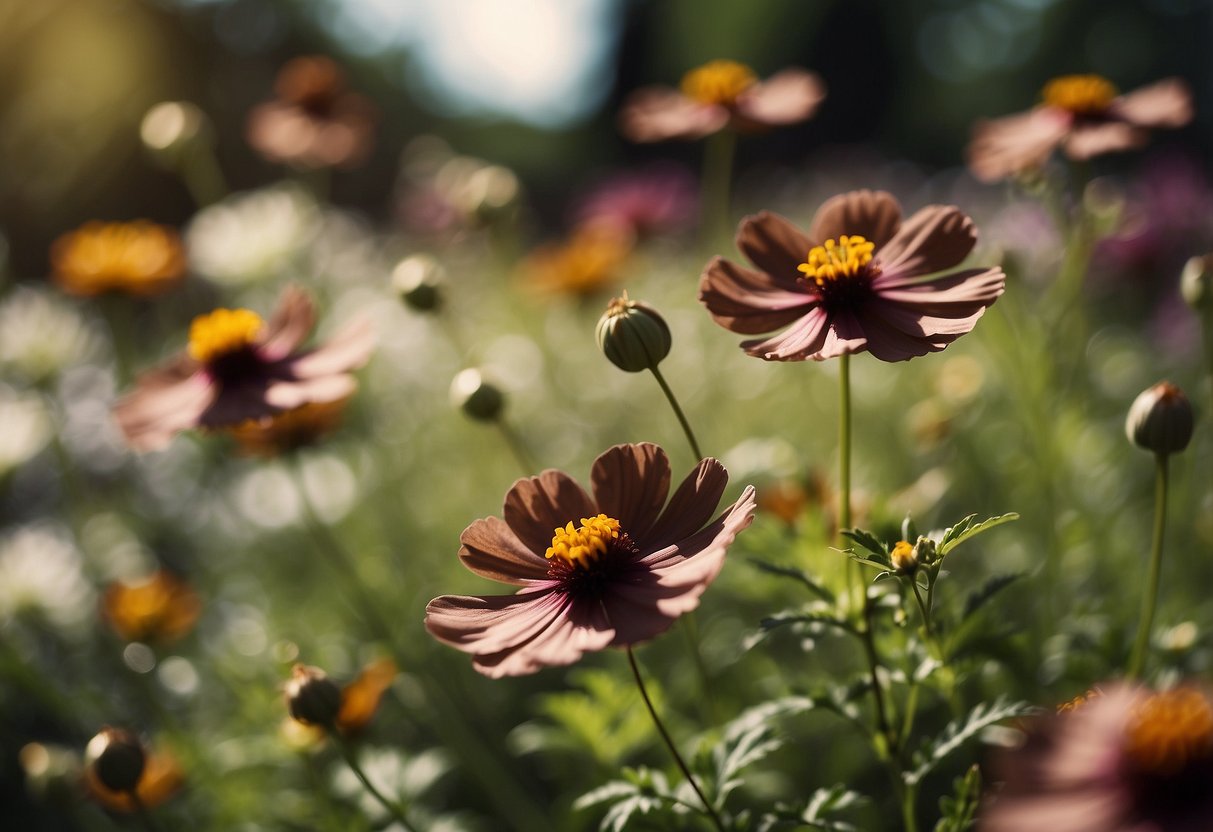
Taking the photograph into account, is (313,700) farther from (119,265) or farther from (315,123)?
(315,123)

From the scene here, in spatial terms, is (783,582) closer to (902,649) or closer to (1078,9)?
(902,649)

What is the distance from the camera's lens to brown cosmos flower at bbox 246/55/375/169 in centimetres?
230

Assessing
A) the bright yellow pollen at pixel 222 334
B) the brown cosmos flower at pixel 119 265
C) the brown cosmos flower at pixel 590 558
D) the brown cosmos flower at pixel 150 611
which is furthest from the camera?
the brown cosmos flower at pixel 119 265

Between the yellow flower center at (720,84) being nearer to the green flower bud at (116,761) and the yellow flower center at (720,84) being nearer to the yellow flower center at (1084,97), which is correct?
the yellow flower center at (1084,97)

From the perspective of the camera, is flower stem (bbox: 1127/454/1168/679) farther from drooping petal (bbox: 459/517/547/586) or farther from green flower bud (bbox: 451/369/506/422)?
green flower bud (bbox: 451/369/506/422)

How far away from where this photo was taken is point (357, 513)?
252 cm

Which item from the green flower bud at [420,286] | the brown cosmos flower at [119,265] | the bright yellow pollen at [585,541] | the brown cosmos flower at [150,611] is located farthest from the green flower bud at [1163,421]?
the brown cosmos flower at [119,265]

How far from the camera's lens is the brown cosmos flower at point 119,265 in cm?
194

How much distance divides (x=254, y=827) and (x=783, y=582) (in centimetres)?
88

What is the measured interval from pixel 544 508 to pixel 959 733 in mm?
461

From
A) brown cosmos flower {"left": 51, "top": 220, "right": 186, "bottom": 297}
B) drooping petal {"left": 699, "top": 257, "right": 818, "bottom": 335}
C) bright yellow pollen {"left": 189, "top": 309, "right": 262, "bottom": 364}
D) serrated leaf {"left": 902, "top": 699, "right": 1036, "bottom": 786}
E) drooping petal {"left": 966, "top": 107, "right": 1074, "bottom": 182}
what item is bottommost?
serrated leaf {"left": 902, "top": 699, "right": 1036, "bottom": 786}

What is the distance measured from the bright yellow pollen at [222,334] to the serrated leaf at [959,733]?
39.5 inches

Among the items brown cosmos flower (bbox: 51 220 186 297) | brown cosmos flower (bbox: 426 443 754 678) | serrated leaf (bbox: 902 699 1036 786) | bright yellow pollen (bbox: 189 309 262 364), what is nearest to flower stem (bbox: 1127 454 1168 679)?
serrated leaf (bbox: 902 699 1036 786)

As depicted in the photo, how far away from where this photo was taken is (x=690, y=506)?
3.27 ft
